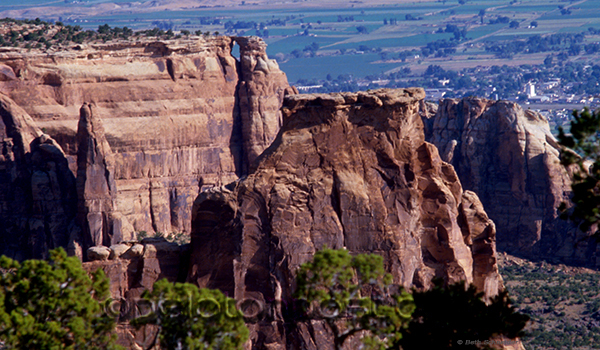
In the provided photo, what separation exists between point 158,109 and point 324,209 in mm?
51318

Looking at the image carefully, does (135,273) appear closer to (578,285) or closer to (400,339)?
(400,339)

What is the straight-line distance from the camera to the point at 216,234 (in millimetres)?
50562

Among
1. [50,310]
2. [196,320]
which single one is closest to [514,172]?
[196,320]

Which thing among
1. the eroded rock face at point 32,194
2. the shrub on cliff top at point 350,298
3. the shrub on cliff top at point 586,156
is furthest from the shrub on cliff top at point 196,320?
the eroded rock face at point 32,194

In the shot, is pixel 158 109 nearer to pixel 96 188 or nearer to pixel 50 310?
pixel 96 188

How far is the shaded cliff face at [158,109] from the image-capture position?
94.2m

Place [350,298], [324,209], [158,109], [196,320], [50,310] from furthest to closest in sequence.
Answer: [158,109]
[324,209]
[350,298]
[196,320]
[50,310]

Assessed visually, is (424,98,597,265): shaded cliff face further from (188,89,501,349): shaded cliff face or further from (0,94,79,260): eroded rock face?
(188,89,501,349): shaded cliff face

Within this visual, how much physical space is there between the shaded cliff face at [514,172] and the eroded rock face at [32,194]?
28.7 metres

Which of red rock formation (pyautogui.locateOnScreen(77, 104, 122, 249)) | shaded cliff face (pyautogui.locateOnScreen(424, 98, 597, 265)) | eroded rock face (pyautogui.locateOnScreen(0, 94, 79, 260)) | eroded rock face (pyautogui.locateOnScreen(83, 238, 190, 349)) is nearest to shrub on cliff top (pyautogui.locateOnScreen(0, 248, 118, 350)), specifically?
eroded rock face (pyautogui.locateOnScreen(83, 238, 190, 349))

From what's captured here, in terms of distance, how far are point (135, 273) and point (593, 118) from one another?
21480mm

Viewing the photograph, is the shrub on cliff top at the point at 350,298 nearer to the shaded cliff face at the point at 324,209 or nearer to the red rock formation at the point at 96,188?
the shaded cliff face at the point at 324,209

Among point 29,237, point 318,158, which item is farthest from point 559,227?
point 318,158

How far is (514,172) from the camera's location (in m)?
97.8
